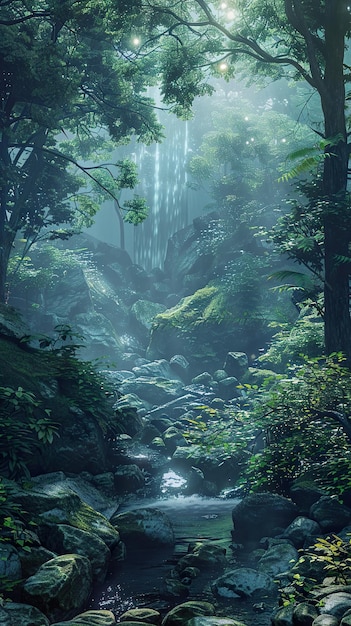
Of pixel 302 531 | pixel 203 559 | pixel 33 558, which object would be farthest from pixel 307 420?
pixel 33 558

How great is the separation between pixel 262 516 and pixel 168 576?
2.28m

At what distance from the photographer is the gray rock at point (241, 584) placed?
7105mm

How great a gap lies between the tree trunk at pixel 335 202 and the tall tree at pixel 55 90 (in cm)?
550

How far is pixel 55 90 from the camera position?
15656 mm

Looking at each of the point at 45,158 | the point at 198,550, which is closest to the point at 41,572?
the point at 198,550

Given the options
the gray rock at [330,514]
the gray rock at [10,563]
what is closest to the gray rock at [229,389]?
the gray rock at [330,514]

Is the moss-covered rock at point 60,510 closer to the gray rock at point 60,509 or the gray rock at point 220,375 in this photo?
the gray rock at point 60,509

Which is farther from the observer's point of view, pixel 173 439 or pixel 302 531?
pixel 173 439

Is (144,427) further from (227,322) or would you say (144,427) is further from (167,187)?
(167,187)

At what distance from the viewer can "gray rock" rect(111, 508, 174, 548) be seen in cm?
924

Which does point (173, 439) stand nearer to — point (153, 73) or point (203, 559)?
point (203, 559)

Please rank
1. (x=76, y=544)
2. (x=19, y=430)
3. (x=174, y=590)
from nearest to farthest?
(x=174, y=590), (x=76, y=544), (x=19, y=430)

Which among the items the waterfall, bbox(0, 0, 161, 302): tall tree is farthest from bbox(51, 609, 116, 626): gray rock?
the waterfall

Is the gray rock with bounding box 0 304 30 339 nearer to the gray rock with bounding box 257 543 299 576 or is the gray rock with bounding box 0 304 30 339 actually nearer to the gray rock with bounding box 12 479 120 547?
the gray rock with bounding box 12 479 120 547
